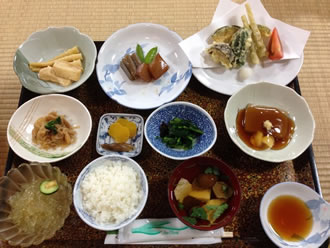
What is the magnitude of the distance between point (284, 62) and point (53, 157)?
182cm

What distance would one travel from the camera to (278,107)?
1985mm

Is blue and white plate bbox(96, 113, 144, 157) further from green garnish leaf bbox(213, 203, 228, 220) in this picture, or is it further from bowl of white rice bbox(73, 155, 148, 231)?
green garnish leaf bbox(213, 203, 228, 220)

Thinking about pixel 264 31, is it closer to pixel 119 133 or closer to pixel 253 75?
pixel 253 75

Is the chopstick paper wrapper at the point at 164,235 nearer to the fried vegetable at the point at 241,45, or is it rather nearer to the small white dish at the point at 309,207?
the small white dish at the point at 309,207

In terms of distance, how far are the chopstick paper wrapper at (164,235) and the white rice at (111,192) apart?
0.12 m

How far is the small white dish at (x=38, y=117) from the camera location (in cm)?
182

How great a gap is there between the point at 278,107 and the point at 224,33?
0.70m

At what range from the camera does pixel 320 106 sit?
8.34 ft

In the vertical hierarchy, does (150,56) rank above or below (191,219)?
above

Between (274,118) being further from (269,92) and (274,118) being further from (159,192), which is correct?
(159,192)

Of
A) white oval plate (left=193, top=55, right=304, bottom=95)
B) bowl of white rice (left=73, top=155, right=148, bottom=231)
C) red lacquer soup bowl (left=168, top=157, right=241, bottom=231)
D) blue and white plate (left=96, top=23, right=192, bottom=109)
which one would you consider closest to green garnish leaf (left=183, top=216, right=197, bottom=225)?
red lacquer soup bowl (left=168, top=157, right=241, bottom=231)

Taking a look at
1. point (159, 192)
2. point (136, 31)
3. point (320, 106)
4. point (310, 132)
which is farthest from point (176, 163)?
point (320, 106)

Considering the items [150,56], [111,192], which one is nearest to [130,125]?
[111,192]

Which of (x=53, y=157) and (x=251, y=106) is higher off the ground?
(x=251, y=106)
